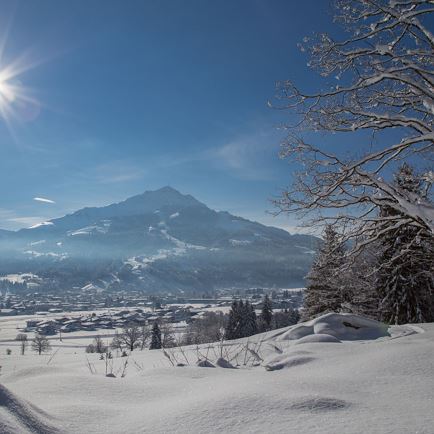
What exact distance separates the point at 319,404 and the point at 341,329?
674 cm

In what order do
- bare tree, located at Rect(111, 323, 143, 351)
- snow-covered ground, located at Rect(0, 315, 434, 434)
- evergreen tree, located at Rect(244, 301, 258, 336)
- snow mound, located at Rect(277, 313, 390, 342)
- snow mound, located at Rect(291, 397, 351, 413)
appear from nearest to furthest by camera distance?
snow-covered ground, located at Rect(0, 315, 434, 434) < snow mound, located at Rect(291, 397, 351, 413) < snow mound, located at Rect(277, 313, 390, 342) < bare tree, located at Rect(111, 323, 143, 351) < evergreen tree, located at Rect(244, 301, 258, 336)

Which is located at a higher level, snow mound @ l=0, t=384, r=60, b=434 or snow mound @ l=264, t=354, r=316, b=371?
snow mound @ l=0, t=384, r=60, b=434

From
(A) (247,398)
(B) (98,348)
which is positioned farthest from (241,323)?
(A) (247,398)

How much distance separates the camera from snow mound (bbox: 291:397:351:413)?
3.16 m

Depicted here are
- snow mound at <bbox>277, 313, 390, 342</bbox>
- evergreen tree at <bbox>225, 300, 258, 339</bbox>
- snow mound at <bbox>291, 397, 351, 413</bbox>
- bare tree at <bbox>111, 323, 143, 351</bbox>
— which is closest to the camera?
snow mound at <bbox>291, 397, 351, 413</bbox>

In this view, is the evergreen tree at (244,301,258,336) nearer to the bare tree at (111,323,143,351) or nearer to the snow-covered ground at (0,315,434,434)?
the bare tree at (111,323,143,351)

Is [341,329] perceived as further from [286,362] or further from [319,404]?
[319,404]

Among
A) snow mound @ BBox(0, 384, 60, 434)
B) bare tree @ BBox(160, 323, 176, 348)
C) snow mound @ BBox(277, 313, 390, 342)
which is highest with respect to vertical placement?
snow mound @ BBox(0, 384, 60, 434)

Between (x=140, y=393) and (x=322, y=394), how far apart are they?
1882mm

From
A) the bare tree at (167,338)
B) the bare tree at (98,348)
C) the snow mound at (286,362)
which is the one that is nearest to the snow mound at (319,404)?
the snow mound at (286,362)

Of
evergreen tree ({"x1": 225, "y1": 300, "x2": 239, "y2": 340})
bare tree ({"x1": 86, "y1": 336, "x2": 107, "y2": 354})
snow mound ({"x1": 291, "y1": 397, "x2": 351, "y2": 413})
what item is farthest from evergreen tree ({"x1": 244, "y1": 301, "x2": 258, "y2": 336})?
snow mound ({"x1": 291, "y1": 397, "x2": 351, "y2": 413})

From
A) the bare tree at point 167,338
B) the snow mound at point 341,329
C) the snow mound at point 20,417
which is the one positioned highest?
the snow mound at point 20,417

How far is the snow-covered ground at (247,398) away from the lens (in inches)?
112

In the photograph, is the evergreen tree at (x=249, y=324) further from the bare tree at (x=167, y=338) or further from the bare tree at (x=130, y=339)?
the bare tree at (x=130, y=339)
